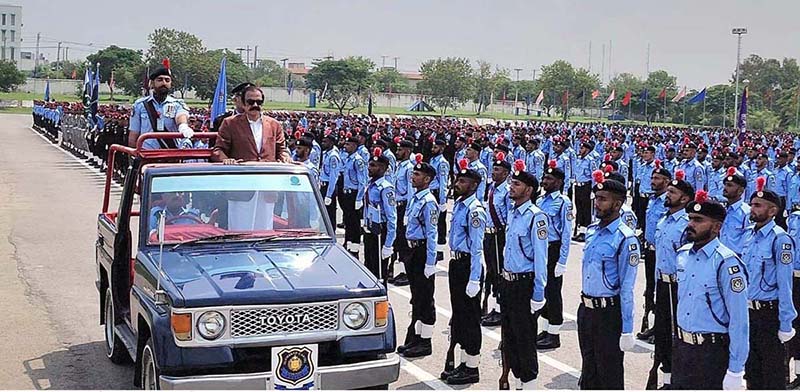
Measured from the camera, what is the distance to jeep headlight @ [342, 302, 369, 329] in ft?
19.0

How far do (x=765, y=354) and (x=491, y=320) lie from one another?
3.55 metres

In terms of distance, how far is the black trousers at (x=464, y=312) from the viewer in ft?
25.7

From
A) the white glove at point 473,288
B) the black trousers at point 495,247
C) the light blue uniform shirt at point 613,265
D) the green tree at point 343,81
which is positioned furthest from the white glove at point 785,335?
the green tree at point 343,81

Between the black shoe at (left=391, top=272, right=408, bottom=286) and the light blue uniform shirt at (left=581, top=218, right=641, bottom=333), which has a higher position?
the light blue uniform shirt at (left=581, top=218, right=641, bottom=333)

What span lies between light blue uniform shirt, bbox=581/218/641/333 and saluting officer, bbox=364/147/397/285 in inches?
176

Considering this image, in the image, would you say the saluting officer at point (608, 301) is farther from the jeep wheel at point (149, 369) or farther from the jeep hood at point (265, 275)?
the jeep wheel at point (149, 369)

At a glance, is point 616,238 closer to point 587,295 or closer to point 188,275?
point 587,295

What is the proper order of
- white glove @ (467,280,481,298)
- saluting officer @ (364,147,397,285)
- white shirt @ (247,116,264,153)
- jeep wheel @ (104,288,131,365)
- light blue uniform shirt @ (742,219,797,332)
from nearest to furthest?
1. light blue uniform shirt @ (742,219,797,332)
2. white glove @ (467,280,481,298)
3. jeep wheel @ (104,288,131,365)
4. white shirt @ (247,116,264,153)
5. saluting officer @ (364,147,397,285)

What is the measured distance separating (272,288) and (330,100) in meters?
82.0

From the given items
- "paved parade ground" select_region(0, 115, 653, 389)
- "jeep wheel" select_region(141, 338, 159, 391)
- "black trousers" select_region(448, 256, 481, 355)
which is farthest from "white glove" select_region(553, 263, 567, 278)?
"jeep wheel" select_region(141, 338, 159, 391)

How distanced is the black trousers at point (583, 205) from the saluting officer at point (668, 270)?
938 cm

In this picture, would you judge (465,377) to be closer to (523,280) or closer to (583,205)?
(523,280)

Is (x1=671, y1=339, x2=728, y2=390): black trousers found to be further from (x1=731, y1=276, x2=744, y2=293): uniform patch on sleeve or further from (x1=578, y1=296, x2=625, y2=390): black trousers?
(x1=578, y1=296, x2=625, y2=390): black trousers

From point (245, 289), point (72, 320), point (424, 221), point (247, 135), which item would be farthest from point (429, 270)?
point (72, 320)
